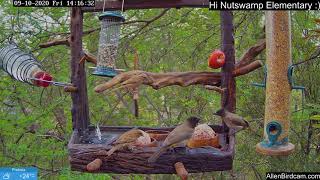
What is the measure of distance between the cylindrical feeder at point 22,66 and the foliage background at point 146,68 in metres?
0.92

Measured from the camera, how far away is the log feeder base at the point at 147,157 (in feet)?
7.95

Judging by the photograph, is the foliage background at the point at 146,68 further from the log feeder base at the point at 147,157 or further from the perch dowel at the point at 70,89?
the log feeder base at the point at 147,157

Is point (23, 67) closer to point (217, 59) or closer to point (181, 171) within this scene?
point (217, 59)

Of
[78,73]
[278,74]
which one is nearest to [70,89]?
[78,73]

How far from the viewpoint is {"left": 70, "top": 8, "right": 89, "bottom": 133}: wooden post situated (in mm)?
2861

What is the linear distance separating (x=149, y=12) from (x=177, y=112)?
2.47 m

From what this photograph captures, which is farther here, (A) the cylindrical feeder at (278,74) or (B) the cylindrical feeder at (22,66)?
(B) the cylindrical feeder at (22,66)

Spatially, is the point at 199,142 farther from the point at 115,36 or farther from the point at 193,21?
the point at 193,21

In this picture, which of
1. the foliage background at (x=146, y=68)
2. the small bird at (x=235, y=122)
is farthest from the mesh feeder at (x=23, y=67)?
the small bird at (x=235, y=122)

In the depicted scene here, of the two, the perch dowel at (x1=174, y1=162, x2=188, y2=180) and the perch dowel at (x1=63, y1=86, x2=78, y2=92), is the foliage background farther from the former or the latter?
the perch dowel at (x1=174, y1=162, x2=188, y2=180)

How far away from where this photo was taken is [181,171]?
7.63 feet

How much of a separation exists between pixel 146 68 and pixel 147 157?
4.11 m
